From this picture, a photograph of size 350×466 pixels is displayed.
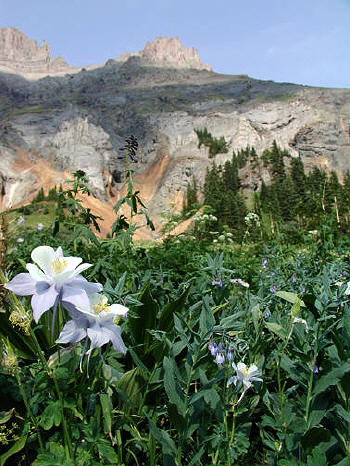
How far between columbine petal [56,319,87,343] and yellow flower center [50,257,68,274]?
15 cm

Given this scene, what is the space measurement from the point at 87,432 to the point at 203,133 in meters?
93.8

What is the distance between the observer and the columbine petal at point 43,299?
84 cm

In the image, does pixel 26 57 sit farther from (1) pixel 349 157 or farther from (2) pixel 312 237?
→ (2) pixel 312 237

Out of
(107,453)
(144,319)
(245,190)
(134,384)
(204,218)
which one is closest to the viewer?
(107,453)

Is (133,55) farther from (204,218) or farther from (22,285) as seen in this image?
(22,285)

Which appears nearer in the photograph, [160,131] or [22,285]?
[22,285]

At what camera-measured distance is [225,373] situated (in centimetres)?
128

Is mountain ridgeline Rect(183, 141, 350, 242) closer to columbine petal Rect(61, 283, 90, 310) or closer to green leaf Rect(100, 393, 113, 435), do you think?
green leaf Rect(100, 393, 113, 435)

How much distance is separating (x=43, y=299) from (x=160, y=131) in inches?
4025

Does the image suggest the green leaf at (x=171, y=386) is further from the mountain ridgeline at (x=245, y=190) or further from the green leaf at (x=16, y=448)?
the mountain ridgeline at (x=245, y=190)

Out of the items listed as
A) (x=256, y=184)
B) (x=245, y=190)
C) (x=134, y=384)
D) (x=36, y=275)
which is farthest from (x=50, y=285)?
(x=245, y=190)

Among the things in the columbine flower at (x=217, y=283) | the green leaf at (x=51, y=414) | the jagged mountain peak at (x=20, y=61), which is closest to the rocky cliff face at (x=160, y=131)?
the jagged mountain peak at (x=20, y=61)

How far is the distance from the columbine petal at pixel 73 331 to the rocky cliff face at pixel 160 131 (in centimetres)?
7334

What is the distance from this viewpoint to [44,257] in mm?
952
